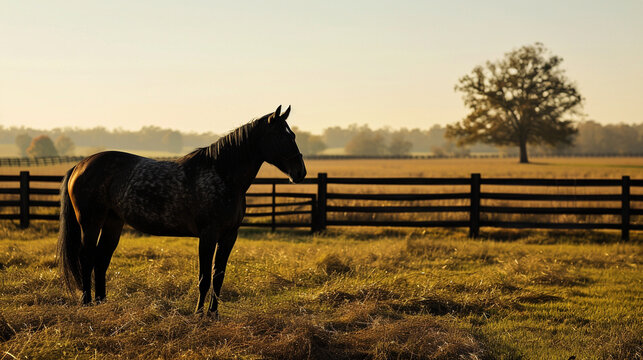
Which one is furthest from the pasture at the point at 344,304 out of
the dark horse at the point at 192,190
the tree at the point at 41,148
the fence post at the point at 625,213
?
the tree at the point at 41,148

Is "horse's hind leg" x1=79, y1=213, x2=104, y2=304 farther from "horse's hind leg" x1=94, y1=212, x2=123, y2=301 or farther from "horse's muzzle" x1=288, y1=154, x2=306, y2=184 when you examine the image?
"horse's muzzle" x1=288, y1=154, x2=306, y2=184

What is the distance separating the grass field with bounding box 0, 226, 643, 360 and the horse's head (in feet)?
4.65

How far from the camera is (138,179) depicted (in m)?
5.65

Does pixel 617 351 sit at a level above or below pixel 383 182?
below

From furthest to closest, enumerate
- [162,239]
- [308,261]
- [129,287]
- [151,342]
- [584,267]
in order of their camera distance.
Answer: [162,239] → [584,267] → [308,261] → [129,287] → [151,342]

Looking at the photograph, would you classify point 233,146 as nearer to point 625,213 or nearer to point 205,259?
point 205,259

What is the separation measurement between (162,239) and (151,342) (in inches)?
318

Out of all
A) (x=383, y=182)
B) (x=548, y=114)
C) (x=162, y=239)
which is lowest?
(x=162, y=239)

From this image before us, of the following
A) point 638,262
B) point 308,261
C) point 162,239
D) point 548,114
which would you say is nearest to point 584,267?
point 638,262

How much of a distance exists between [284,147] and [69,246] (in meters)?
2.84

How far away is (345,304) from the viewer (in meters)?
6.50

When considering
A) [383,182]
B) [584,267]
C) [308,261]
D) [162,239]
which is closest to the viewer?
[308,261]

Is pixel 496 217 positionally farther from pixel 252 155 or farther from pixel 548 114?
pixel 548 114

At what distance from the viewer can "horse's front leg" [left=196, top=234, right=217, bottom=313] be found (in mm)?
5309
